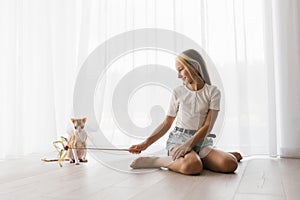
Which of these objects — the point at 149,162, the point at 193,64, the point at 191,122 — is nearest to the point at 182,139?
the point at 191,122

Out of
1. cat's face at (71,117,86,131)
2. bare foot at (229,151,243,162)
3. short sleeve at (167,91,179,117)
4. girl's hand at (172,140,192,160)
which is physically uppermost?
short sleeve at (167,91,179,117)

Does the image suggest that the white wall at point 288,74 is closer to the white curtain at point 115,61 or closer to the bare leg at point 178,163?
the white curtain at point 115,61

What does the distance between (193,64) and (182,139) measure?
402 millimetres

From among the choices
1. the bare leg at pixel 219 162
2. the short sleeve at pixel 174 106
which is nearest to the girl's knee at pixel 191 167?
the bare leg at pixel 219 162

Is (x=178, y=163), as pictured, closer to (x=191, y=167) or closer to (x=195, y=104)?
(x=191, y=167)

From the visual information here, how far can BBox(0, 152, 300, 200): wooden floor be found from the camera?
1125 mm

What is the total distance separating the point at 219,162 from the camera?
1.56 m

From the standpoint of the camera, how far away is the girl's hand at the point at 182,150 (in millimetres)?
1594

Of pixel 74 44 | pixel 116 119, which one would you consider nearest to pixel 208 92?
pixel 116 119

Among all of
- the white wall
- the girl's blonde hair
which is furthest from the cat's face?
the white wall

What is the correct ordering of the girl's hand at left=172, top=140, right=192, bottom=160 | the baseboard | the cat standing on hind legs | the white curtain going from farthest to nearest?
the white curtain < the baseboard < the cat standing on hind legs < the girl's hand at left=172, top=140, right=192, bottom=160

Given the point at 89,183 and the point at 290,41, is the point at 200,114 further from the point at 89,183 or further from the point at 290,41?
the point at 290,41

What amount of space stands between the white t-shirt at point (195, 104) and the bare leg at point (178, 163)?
190 mm

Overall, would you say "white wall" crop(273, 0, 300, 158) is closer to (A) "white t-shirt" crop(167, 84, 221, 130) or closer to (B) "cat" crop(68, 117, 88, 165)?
(A) "white t-shirt" crop(167, 84, 221, 130)
